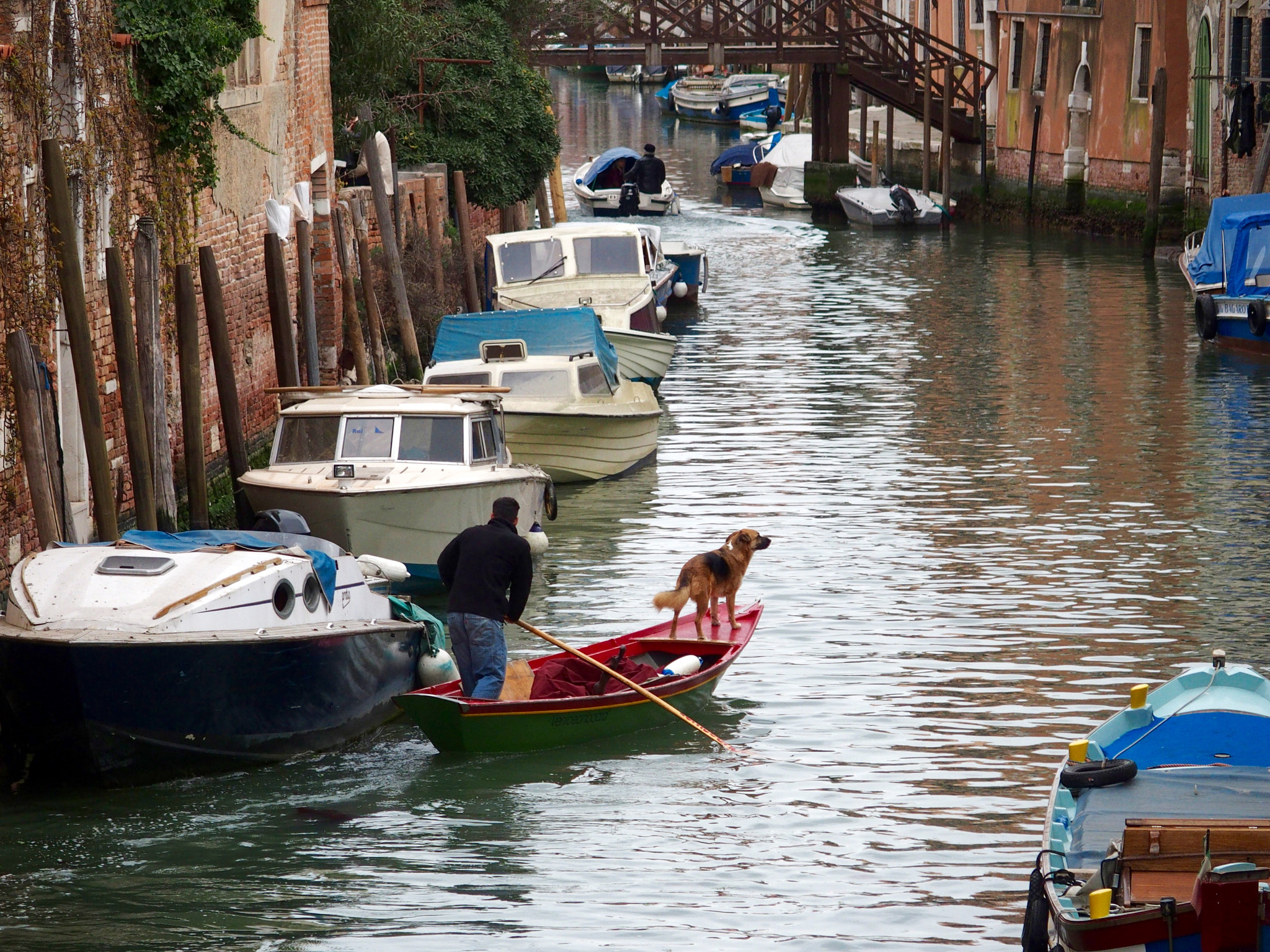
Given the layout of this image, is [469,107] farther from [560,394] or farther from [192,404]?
[192,404]

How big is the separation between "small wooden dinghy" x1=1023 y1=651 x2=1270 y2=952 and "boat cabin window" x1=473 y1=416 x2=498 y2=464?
711cm

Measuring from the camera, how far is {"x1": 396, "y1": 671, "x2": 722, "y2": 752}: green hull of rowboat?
11.3 m

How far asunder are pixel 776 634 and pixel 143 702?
5.44 m

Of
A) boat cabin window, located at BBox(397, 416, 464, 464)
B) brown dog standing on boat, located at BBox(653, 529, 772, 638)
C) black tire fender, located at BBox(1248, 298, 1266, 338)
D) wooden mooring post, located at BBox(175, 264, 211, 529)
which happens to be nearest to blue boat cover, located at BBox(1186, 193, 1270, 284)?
black tire fender, located at BBox(1248, 298, 1266, 338)

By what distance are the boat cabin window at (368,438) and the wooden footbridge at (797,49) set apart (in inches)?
1070

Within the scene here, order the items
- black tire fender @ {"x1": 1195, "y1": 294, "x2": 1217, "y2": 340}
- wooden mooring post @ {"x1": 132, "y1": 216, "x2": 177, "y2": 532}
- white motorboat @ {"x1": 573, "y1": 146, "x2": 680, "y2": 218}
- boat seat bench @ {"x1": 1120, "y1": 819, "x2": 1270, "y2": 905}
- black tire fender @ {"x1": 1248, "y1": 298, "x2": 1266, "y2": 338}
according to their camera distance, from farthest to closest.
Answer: white motorboat @ {"x1": 573, "y1": 146, "x2": 680, "y2": 218}, black tire fender @ {"x1": 1195, "y1": 294, "x2": 1217, "y2": 340}, black tire fender @ {"x1": 1248, "y1": 298, "x2": 1266, "y2": 338}, wooden mooring post @ {"x1": 132, "y1": 216, "x2": 177, "y2": 532}, boat seat bench @ {"x1": 1120, "y1": 819, "x2": 1270, "y2": 905}

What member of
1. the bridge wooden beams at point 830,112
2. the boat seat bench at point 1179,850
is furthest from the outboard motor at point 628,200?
the boat seat bench at point 1179,850

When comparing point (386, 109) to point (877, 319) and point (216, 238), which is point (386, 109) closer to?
point (877, 319)

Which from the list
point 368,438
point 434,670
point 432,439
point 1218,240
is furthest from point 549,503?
point 1218,240

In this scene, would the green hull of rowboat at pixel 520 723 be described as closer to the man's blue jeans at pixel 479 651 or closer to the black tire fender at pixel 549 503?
the man's blue jeans at pixel 479 651

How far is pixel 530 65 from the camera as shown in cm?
3772

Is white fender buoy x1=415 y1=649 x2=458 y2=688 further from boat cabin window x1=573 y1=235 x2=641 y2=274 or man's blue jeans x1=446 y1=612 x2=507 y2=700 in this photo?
boat cabin window x1=573 y1=235 x2=641 y2=274

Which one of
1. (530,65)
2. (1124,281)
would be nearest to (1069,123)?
(1124,281)

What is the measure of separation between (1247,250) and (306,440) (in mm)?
16842
